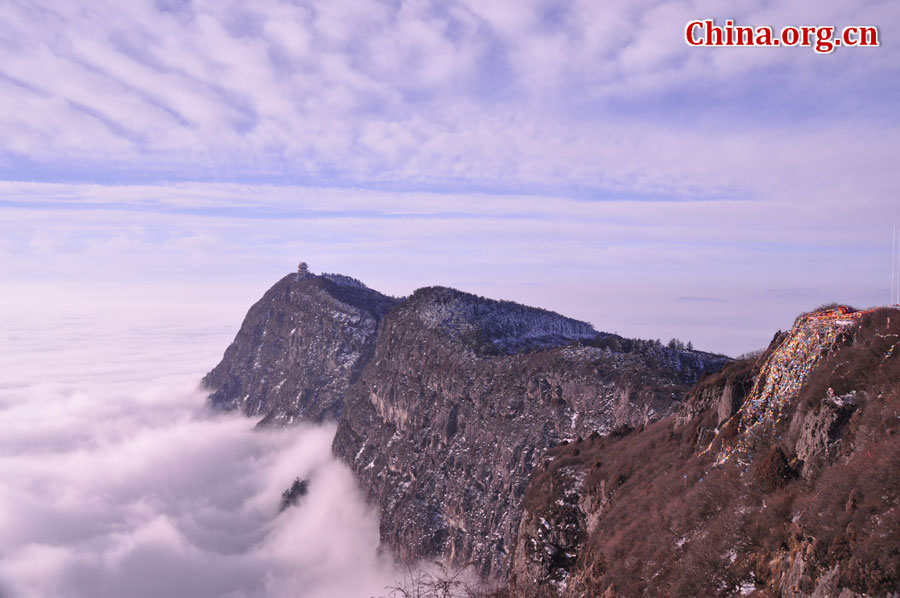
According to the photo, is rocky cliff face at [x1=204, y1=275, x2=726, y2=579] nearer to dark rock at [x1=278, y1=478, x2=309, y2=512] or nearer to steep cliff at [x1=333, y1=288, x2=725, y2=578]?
steep cliff at [x1=333, y1=288, x2=725, y2=578]

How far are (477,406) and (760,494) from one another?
3471 inches

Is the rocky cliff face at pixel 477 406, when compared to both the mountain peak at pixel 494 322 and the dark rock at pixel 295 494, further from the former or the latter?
the dark rock at pixel 295 494

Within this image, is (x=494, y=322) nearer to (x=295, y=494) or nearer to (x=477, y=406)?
(x=477, y=406)

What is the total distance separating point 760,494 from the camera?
24.3 m

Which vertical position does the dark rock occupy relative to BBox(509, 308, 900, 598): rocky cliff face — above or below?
below

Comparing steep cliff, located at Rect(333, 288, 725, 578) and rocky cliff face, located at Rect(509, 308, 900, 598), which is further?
steep cliff, located at Rect(333, 288, 725, 578)

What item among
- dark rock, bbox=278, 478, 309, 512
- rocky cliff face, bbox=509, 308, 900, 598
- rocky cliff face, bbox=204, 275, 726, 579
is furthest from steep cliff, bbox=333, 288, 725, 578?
rocky cliff face, bbox=509, 308, 900, 598

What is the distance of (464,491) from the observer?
104 meters

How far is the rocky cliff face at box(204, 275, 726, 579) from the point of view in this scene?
84.9m

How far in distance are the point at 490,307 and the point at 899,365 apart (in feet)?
424

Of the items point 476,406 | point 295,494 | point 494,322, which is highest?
point 494,322

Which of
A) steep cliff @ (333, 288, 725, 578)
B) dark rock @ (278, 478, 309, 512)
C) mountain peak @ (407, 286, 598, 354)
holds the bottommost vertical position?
dark rock @ (278, 478, 309, 512)

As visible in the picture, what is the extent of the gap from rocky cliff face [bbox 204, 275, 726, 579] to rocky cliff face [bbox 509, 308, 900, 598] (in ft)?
108

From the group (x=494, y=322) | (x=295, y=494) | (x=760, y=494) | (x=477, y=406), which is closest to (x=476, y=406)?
(x=477, y=406)
